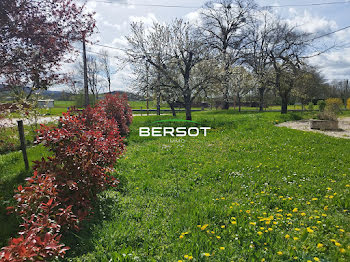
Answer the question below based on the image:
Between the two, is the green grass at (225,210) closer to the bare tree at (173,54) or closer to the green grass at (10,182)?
the green grass at (10,182)

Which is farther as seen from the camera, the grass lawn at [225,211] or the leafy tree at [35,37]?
the leafy tree at [35,37]

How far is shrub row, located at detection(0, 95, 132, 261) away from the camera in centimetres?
214

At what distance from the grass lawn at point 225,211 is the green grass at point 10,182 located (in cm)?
22

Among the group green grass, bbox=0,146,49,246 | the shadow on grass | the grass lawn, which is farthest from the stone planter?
the shadow on grass

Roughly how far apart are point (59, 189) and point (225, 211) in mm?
2476

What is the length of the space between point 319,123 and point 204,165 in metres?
8.61

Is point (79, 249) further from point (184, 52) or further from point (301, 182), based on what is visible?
point (184, 52)

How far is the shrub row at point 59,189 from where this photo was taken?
2.14 m

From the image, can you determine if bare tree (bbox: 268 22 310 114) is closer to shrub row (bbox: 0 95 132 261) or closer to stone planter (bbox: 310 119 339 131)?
stone planter (bbox: 310 119 339 131)

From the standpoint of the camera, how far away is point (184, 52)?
14180 millimetres

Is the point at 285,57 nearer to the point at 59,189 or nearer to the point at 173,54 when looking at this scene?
the point at 173,54

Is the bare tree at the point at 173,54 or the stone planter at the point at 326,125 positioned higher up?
the bare tree at the point at 173,54

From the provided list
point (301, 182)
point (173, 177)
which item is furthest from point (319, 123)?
point (173, 177)

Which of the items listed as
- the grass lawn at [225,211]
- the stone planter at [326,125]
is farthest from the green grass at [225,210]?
the stone planter at [326,125]
